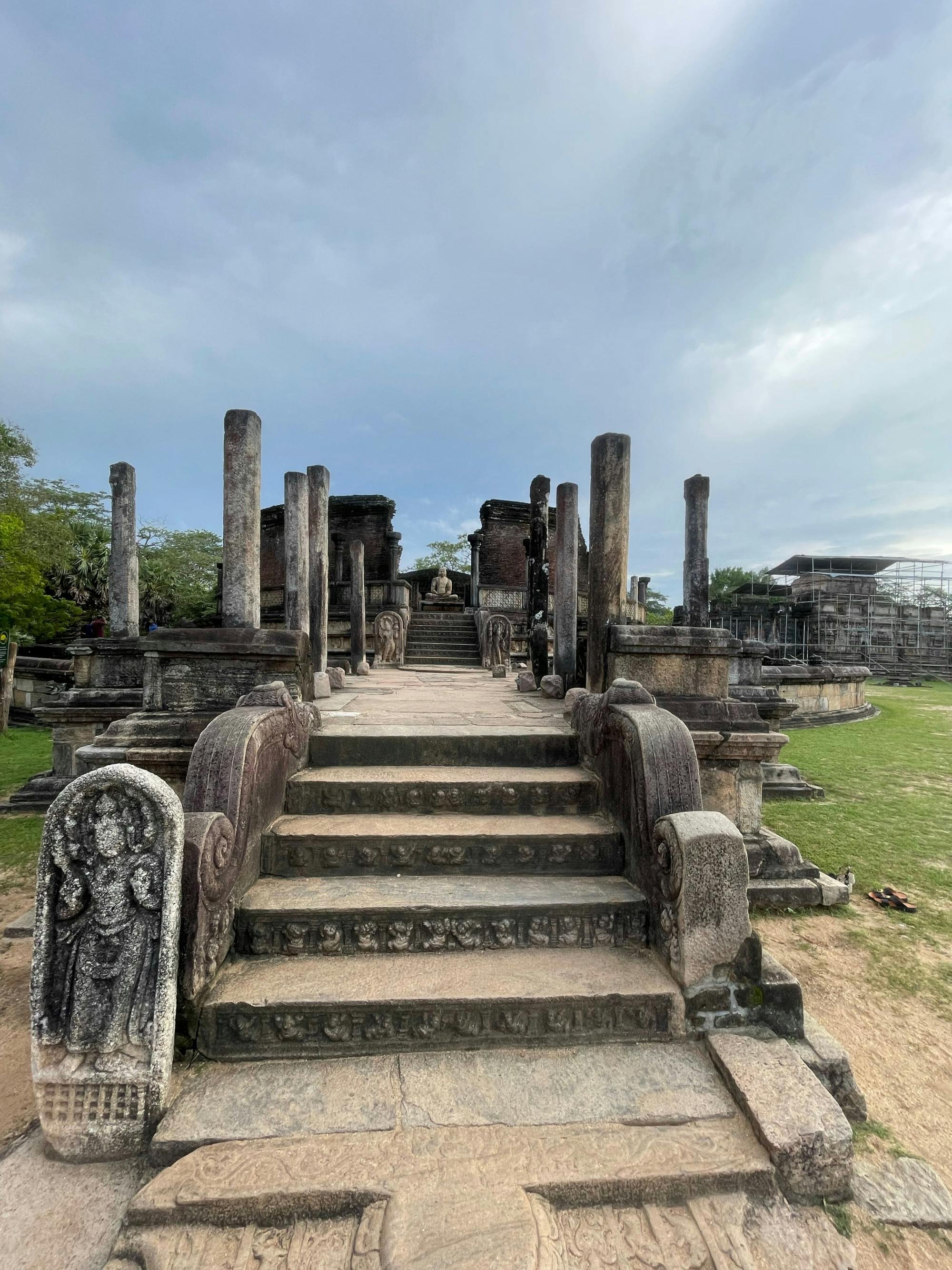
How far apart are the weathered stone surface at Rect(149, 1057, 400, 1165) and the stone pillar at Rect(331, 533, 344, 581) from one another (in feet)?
71.1

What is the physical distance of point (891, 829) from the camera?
5445 millimetres

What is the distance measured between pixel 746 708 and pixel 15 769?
33.8 feet

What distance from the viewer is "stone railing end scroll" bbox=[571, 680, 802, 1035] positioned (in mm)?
2113

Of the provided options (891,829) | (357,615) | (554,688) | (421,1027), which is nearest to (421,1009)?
(421,1027)

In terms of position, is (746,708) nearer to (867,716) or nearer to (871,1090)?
(871,1090)

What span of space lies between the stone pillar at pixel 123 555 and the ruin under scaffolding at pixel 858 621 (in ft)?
99.7

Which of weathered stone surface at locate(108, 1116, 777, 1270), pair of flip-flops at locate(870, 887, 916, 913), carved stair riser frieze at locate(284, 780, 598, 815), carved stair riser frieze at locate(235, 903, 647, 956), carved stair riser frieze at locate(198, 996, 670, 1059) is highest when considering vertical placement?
carved stair riser frieze at locate(284, 780, 598, 815)

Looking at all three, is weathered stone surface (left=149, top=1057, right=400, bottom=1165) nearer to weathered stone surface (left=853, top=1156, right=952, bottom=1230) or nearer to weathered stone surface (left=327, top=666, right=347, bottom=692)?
weathered stone surface (left=853, top=1156, right=952, bottom=1230)

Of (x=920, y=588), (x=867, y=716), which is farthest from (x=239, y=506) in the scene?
(x=920, y=588)

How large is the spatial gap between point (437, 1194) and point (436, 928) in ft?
2.82

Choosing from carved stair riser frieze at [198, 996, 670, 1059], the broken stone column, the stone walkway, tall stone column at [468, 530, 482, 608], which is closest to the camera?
carved stair riser frieze at [198, 996, 670, 1059]

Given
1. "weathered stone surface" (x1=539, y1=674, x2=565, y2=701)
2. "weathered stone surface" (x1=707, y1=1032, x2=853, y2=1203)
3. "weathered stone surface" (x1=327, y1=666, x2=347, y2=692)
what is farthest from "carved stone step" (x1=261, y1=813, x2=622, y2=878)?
"weathered stone surface" (x1=327, y1=666, x2=347, y2=692)

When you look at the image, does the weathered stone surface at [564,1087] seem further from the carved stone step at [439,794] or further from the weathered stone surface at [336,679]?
the weathered stone surface at [336,679]

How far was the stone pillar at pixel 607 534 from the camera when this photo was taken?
14.2 feet
